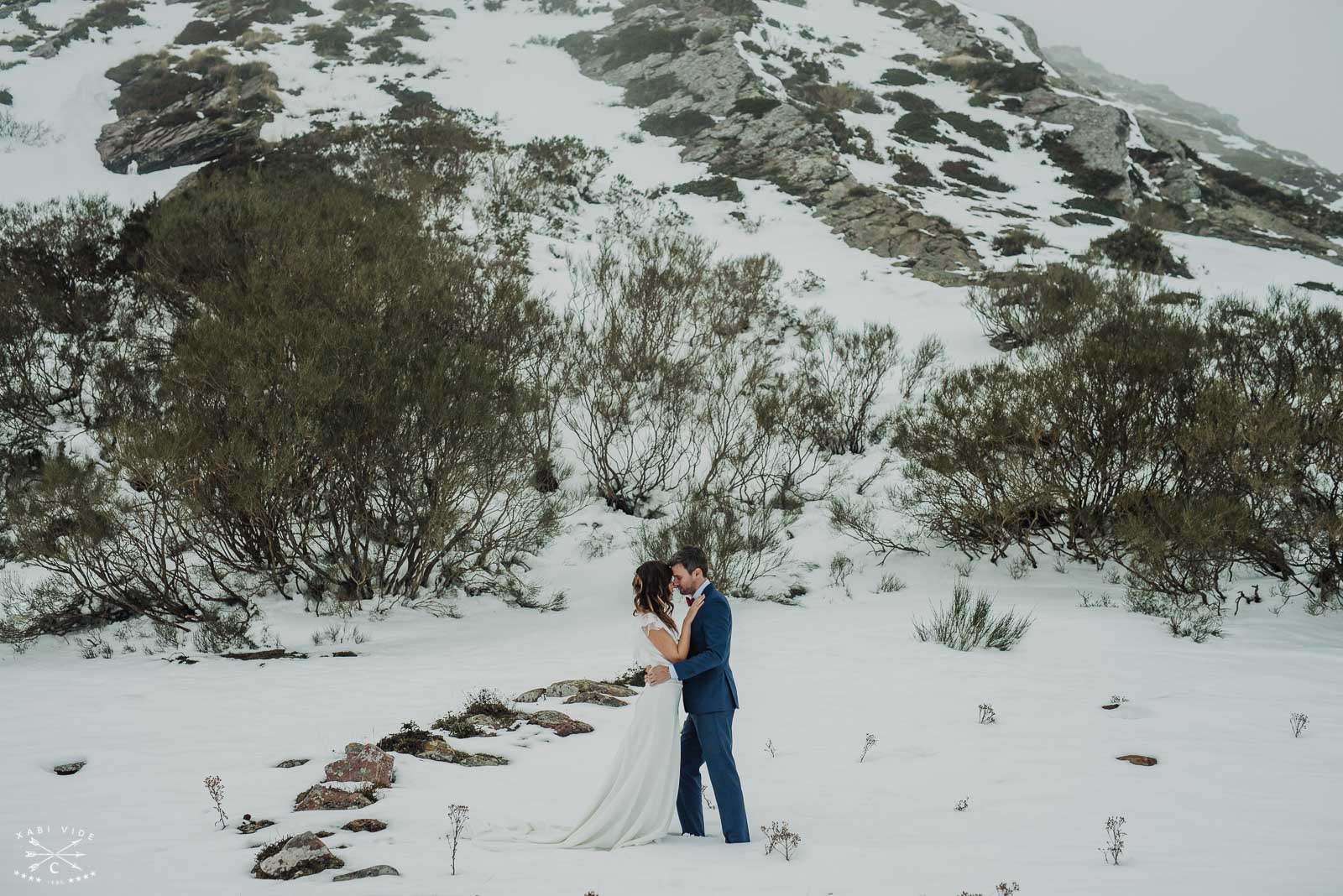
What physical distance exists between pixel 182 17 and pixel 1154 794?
54825mm

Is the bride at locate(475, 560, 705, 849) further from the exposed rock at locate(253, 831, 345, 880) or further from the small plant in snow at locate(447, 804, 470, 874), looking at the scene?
the exposed rock at locate(253, 831, 345, 880)

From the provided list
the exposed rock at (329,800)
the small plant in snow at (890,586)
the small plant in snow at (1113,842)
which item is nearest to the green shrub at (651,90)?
the small plant in snow at (890,586)

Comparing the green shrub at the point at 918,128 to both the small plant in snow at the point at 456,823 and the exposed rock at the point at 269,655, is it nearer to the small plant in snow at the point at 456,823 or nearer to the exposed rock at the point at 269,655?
the exposed rock at the point at 269,655

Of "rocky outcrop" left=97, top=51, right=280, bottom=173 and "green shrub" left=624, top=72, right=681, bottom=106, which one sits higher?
"green shrub" left=624, top=72, right=681, bottom=106

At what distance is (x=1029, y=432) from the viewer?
10102mm

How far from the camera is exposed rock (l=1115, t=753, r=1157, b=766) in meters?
4.38

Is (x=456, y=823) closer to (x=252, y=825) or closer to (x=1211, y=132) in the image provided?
(x=252, y=825)

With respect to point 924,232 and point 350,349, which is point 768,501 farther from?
point 924,232

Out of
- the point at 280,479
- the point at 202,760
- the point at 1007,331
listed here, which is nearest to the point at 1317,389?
the point at 1007,331

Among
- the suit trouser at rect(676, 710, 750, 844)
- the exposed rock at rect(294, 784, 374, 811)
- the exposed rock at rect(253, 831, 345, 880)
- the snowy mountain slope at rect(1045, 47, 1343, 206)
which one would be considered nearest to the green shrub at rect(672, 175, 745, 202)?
the suit trouser at rect(676, 710, 750, 844)

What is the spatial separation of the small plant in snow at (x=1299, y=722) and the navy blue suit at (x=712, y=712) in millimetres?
3859

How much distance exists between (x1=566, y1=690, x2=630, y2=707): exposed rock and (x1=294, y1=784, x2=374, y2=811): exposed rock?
244cm

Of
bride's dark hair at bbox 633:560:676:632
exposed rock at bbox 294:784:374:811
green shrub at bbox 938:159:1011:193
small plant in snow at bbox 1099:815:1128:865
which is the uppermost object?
green shrub at bbox 938:159:1011:193

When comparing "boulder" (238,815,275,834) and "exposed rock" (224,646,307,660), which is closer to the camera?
"boulder" (238,815,275,834)
